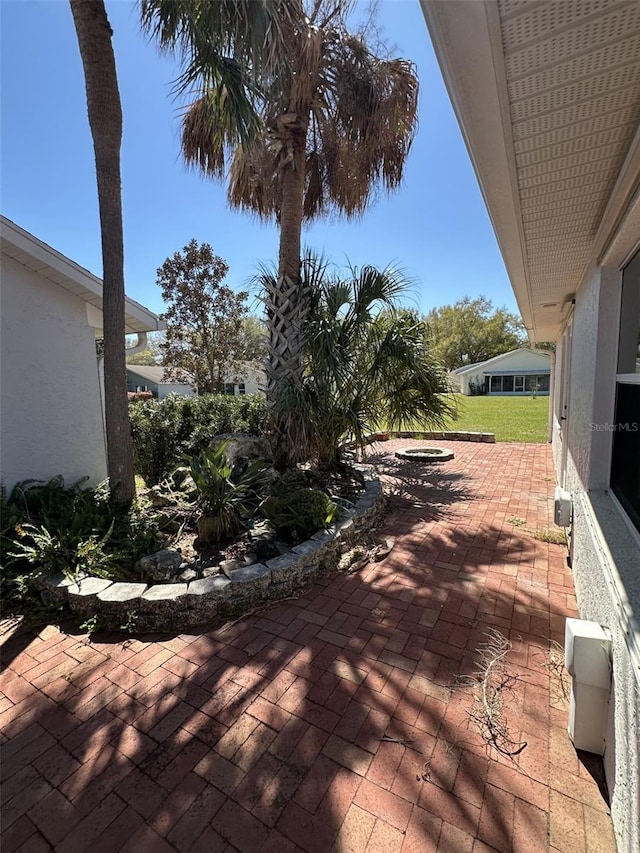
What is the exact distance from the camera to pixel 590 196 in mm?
2289

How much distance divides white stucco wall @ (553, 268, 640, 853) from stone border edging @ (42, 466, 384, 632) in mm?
2375

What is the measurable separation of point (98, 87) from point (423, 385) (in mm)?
5655

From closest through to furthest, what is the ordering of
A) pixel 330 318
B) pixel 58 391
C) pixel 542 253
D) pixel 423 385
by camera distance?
pixel 542 253 < pixel 58 391 < pixel 330 318 < pixel 423 385


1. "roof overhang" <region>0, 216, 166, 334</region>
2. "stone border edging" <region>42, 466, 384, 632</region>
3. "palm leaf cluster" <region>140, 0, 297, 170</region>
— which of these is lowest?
"stone border edging" <region>42, 466, 384, 632</region>

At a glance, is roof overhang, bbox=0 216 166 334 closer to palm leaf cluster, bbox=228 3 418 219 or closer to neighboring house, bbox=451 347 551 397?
palm leaf cluster, bbox=228 3 418 219

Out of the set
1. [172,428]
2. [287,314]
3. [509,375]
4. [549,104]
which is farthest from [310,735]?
[509,375]

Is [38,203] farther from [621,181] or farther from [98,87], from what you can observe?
[621,181]

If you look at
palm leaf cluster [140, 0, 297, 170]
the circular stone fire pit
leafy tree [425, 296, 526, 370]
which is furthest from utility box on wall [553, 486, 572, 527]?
leafy tree [425, 296, 526, 370]

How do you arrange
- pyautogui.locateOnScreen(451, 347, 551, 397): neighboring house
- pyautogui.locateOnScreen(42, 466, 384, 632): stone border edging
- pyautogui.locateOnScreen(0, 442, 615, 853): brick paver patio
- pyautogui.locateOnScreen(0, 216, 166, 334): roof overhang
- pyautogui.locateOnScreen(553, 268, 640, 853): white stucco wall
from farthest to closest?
pyautogui.locateOnScreen(451, 347, 551, 397): neighboring house
pyautogui.locateOnScreen(0, 216, 166, 334): roof overhang
pyautogui.locateOnScreen(42, 466, 384, 632): stone border edging
pyautogui.locateOnScreen(0, 442, 615, 853): brick paver patio
pyautogui.locateOnScreen(553, 268, 640, 853): white stucco wall

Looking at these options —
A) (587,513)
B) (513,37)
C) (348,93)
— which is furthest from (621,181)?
(348,93)

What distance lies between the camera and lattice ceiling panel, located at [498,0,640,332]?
117 cm

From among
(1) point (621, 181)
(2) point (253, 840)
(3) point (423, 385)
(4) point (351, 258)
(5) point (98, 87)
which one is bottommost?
(2) point (253, 840)

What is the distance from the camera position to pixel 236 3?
3.45 m

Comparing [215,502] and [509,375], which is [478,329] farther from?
[215,502]
